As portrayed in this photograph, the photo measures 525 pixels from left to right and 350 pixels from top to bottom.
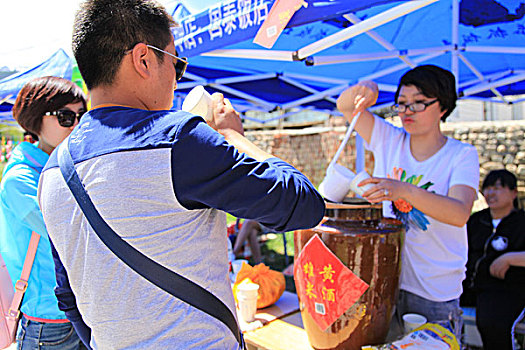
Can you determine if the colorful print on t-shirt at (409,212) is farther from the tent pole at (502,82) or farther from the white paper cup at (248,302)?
the tent pole at (502,82)

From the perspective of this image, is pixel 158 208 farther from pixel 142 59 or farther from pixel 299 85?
pixel 299 85

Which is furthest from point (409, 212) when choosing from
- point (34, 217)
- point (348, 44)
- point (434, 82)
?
point (348, 44)

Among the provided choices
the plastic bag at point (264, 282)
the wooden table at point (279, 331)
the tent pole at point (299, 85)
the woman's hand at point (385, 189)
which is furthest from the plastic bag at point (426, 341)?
the tent pole at point (299, 85)

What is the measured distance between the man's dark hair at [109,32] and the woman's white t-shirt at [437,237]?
119 cm

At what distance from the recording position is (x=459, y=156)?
4.84 ft

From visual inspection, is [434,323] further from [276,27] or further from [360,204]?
[276,27]

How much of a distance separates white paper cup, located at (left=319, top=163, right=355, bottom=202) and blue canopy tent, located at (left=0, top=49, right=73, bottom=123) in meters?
3.81

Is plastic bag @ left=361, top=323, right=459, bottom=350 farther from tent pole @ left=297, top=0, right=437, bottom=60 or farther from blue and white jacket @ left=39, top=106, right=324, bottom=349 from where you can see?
tent pole @ left=297, top=0, right=437, bottom=60

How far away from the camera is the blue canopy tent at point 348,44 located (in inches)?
→ 66.9

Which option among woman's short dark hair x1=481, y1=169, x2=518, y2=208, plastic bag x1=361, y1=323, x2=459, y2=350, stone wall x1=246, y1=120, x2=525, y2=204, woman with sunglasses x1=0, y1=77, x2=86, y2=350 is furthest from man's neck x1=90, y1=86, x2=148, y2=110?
stone wall x1=246, y1=120, x2=525, y2=204

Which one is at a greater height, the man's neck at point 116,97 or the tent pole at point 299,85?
the tent pole at point 299,85

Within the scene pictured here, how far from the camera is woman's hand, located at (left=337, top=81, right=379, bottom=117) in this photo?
1.59 m

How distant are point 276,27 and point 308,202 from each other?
1089mm

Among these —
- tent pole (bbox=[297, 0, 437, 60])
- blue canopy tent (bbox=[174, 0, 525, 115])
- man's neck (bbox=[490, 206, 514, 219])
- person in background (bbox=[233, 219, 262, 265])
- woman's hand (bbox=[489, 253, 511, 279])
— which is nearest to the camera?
tent pole (bbox=[297, 0, 437, 60])
